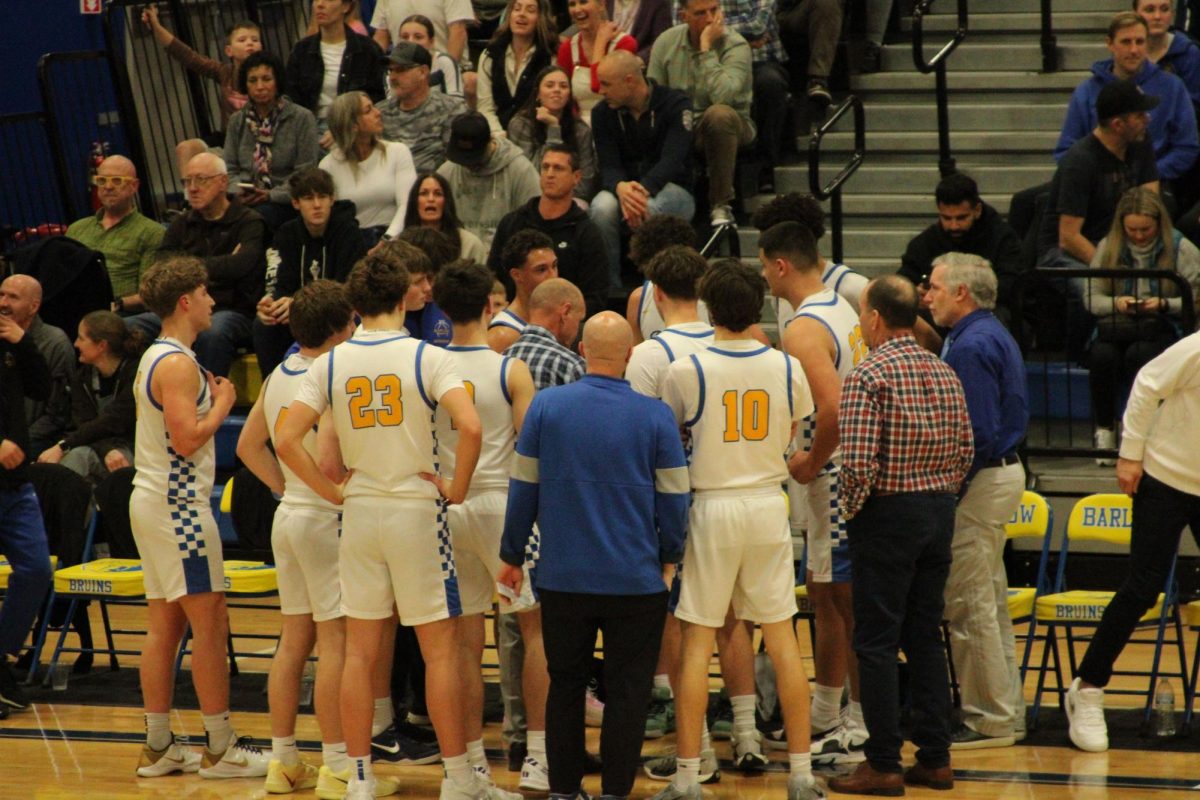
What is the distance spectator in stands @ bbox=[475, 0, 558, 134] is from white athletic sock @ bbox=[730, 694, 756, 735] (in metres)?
5.16

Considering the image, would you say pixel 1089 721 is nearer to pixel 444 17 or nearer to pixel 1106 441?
pixel 1106 441

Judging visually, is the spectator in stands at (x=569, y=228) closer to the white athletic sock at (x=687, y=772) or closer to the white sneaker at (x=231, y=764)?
the white sneaker at (x=231, y=764)

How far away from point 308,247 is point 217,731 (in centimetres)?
350

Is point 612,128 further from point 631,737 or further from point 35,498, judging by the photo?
point 631,737

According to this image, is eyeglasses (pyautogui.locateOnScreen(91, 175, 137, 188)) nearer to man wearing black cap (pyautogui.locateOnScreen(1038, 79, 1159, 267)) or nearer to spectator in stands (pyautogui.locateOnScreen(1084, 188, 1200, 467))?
man wearing black cap (pyautogui.locateOnScreen(1038, 79, 1159, 267))

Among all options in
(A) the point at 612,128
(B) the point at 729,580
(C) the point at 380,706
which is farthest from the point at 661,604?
(A) the point at 612,128

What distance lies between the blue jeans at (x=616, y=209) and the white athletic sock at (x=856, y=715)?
3525 millimetres

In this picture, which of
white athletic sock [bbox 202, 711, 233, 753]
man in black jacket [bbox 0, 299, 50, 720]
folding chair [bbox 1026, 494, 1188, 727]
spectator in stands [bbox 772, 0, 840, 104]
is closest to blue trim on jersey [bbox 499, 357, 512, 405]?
white athletic sock [bbox 202, 711, 233, 753]

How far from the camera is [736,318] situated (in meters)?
5.81

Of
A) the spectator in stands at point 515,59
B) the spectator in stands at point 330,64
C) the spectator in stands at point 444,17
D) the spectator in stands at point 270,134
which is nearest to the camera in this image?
the spectator in stands at point 270,134

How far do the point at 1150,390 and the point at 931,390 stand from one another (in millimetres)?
1033

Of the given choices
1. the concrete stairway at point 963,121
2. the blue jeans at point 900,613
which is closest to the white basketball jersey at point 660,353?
the blue jeans at point 900,613

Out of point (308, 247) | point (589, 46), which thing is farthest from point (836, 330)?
point (589, 46)

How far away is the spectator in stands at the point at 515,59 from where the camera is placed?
10539mm
